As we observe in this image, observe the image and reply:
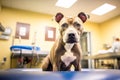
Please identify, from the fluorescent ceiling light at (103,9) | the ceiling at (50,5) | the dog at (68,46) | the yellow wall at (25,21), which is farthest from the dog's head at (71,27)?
the fluorescent ceiling light at (103,9)

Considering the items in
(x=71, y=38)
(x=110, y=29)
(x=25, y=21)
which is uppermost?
(x=25, y=21)

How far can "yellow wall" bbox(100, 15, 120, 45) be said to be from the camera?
5.24 metres

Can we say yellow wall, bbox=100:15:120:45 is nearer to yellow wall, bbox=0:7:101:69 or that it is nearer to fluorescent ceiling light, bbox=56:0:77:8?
fluorescent ceiling light, bbox=56:0:77:8

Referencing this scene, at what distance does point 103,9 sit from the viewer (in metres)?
4.74

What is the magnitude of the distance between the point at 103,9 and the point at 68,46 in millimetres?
4328

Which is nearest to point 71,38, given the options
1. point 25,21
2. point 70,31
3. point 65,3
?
point 70,31

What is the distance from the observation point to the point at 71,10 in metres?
4.74

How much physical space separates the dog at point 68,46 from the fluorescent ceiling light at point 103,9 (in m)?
3.89

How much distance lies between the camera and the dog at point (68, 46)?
781 mm

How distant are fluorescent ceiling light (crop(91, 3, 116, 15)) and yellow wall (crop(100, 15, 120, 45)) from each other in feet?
2.39

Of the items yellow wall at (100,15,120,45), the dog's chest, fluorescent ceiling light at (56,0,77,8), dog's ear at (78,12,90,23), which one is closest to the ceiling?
fluorescent ceiling light at (56,0,77,8)

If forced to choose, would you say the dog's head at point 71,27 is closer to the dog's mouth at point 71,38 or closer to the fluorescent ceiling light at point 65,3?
the dog's mouth at point 71,38

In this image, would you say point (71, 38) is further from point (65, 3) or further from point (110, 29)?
point (110, 29)

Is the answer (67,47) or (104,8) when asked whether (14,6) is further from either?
(67,47)
